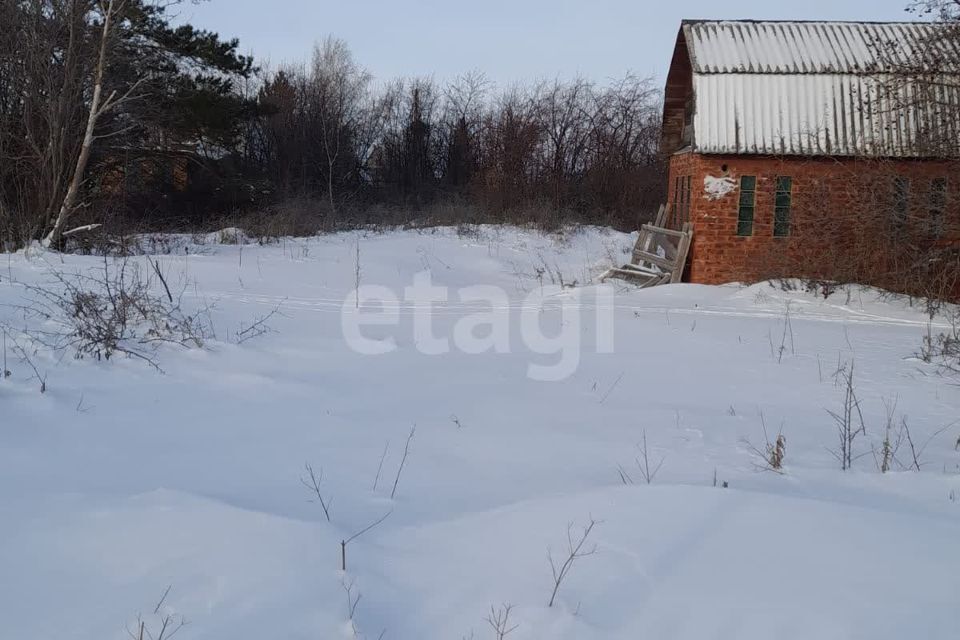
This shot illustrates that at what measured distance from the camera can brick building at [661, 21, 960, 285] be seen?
1212 centimetres

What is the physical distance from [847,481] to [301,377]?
155 inches

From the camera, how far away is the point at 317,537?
2740mm

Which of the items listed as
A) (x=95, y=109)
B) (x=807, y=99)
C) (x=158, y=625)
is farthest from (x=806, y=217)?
(x=95, y=109)

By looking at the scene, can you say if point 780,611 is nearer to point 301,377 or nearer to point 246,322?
point 301,377

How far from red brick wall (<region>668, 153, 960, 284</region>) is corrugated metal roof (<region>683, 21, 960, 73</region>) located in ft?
5.72

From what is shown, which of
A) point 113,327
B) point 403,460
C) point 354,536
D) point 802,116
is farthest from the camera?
point 802,116

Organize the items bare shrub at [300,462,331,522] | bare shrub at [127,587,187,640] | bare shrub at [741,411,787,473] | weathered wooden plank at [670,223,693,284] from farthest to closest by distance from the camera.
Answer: weathered wooden plank at [670,223,693,284] < bare shrub at [741,411,787,473] < bare shrub at [300,462,331,522] < bare shrub at [127,587,187,640]

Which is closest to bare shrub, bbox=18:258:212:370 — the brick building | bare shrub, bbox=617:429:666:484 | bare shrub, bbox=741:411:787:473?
bare shrub, bbox=617:429:666:484

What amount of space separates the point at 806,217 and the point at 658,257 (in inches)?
112

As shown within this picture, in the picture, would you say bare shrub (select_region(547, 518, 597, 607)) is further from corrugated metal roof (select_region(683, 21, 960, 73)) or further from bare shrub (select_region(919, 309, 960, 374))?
corrugated metal roof (select_region(683, 21, 960, 73))

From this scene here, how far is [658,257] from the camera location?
14.4m

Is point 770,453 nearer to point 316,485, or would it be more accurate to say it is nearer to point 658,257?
point 316,485

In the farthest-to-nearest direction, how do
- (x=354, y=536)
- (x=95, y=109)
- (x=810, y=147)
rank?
(x=95, y=109) < (x=810, y=147) < (x=354, y=536)

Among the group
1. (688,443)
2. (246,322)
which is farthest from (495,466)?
(246,322)
